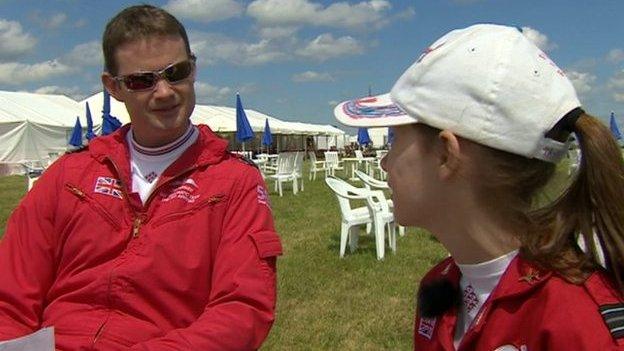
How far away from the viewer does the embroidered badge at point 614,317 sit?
1.12 m

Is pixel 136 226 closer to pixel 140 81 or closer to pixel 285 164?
pixel 140 81

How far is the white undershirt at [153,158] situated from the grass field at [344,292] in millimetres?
2816

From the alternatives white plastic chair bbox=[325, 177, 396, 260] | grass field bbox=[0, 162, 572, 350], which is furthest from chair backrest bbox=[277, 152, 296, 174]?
white plastic chair bbox=[325, 177, 396, 260]

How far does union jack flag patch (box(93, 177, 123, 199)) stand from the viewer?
2059 mm

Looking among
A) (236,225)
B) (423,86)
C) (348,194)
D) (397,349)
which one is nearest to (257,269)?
(236,225)

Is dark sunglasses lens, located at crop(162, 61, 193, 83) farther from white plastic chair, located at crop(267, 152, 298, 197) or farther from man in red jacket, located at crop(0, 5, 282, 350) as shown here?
white plastic chair, located at crop(267, 152, 298, 197)

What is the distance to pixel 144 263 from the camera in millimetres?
1927

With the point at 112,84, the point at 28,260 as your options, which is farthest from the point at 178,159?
the point at 28,260

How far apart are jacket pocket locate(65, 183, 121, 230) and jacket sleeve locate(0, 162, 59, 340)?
67 mm

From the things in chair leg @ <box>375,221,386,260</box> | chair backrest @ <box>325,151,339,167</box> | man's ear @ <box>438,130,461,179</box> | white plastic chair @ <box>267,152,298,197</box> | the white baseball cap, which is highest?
the white baseball cap

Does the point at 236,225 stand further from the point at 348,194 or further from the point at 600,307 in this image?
the point at 348,194

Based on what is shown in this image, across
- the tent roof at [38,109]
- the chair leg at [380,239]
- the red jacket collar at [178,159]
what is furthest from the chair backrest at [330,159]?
the red jacket collar at [178,159]

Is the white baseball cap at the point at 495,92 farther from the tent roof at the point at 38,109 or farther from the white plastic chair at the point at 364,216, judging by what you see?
the tent roof at the point at 38,109

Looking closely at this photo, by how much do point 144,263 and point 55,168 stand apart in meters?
0.51
